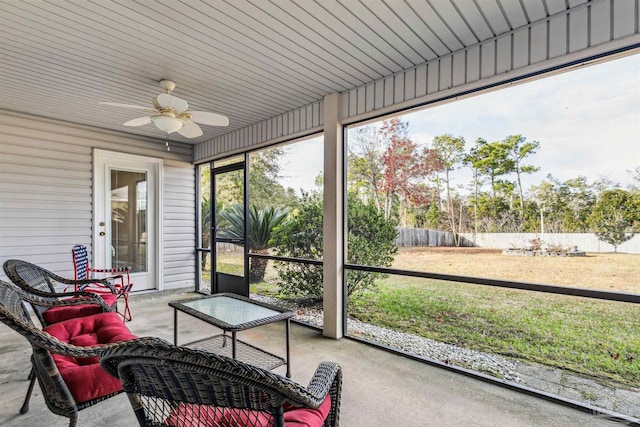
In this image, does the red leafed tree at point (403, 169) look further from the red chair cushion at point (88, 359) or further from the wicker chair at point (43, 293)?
the wicker chair at point (43, 293)

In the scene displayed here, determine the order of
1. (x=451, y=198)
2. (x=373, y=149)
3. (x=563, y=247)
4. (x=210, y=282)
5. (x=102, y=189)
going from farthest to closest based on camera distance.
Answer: (x=210, y=282)
(x=102, y=189)
(x=373, y=149)
(x=451, y=198)
(x=563, y=247)

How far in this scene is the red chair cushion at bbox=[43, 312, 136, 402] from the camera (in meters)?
1.62

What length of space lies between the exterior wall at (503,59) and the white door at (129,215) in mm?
3140

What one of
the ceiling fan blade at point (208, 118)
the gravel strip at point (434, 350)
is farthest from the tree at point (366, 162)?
the ceiling fan blade at point (208, 118)

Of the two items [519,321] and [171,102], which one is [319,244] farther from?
[171,102]

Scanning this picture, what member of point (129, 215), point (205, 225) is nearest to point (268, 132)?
point (205, 225)

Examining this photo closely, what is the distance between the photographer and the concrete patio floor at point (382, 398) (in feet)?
6.86

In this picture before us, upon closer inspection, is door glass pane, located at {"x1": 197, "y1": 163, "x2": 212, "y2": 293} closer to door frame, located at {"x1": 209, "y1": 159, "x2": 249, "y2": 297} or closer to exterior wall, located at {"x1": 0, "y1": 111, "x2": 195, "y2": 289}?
door frame, located at {"x1": 209, "y1": 159, "x2": 249, "y2": 297}

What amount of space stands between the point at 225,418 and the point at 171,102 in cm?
238

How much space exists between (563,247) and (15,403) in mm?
4255

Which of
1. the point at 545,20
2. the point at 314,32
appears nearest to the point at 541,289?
the point at 545,20

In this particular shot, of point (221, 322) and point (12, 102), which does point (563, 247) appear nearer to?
point (221, 322)

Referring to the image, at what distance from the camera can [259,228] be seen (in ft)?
16.5

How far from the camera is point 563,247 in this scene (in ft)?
8.91
